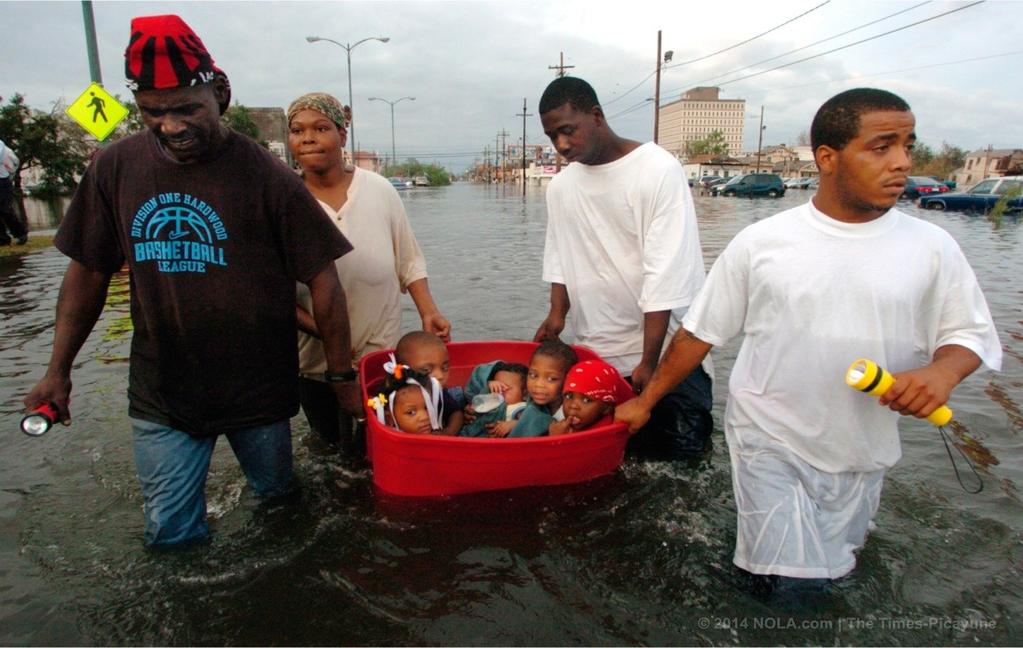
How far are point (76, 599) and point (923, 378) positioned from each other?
3.24 meters

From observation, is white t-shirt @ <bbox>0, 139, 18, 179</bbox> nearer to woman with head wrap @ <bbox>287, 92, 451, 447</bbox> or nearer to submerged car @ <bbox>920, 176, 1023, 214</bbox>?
woman with head wrap @ <bbox>287, 92, 451, 447</bbox>

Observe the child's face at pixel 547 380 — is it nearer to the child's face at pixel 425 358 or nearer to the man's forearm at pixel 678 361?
the child's face at pixel 425 358

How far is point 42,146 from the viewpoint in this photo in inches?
928

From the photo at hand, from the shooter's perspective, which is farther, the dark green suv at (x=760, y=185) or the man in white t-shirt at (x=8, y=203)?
the dark green suv at (x=760, y=185)

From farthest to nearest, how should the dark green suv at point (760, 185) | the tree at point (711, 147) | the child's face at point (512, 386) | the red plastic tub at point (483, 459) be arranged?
the tree at point (711, 147) < the dark green suv at point (760, 185) < the child's face at point (512, 386) < the red plastic tub at point (483, 459)

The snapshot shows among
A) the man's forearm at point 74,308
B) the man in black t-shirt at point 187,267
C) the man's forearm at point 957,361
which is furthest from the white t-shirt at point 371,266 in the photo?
the man's forearm at point 957,361

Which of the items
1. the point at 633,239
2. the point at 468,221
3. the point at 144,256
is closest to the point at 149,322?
the point at 144,256

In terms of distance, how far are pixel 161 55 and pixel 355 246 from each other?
1.29 meters

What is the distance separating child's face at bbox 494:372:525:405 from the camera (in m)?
3.96

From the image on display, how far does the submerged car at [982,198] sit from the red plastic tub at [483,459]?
26.3 m

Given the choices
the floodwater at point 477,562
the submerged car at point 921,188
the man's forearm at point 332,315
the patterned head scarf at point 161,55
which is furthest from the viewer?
the submerged car at point 921,188

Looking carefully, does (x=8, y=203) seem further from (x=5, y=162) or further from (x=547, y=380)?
(x=547, y=380)

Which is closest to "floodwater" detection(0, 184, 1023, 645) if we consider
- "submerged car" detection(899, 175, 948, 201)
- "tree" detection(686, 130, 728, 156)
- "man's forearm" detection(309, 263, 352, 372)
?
"man's forearm" detection(309, 263, 352, 372)

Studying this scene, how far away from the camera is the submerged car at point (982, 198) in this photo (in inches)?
905
